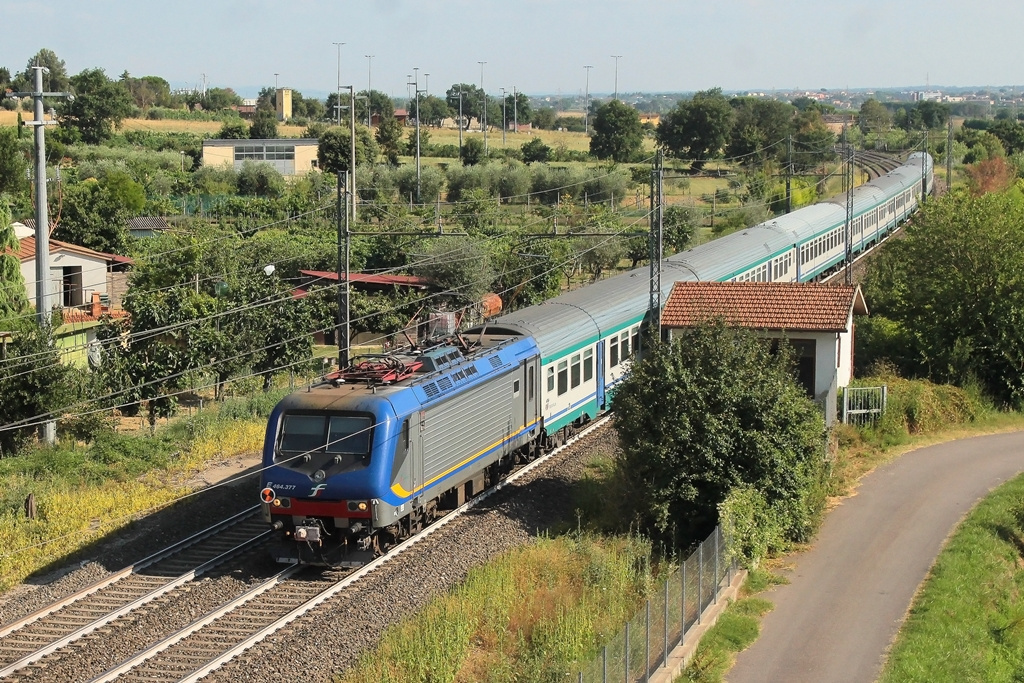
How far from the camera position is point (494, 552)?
1900cm

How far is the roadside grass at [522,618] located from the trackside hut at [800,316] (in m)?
8.75

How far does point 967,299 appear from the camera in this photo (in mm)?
32000

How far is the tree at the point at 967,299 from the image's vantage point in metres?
31.1

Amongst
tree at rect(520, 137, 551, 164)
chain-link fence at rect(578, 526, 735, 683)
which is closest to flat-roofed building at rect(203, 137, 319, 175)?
tree at rect(520, 137, 551, 164)

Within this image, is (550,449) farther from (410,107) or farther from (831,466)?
(410,107)

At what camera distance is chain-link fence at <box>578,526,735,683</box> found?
1362 cm

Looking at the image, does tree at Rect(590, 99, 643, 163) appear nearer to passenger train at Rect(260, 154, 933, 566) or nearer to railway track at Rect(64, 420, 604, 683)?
passenger train at Rect(260, 154, 933, 566)

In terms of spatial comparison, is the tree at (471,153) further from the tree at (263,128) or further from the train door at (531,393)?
the train door at (531,393)

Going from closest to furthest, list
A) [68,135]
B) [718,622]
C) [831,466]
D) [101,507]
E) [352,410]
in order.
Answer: [718,622] → [352,410] → [101,507] → [831,466] → [68,135]

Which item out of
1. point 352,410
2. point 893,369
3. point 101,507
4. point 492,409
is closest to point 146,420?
point 101,507

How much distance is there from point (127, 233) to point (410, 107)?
134 metres

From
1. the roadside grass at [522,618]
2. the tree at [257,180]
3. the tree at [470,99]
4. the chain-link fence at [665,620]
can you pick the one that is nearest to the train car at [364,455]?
the roadside grass at [522,618]

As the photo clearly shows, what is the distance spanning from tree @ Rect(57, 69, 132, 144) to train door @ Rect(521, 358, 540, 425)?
91101 mm

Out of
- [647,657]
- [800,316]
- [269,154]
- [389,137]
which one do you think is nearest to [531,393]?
[800,316]
